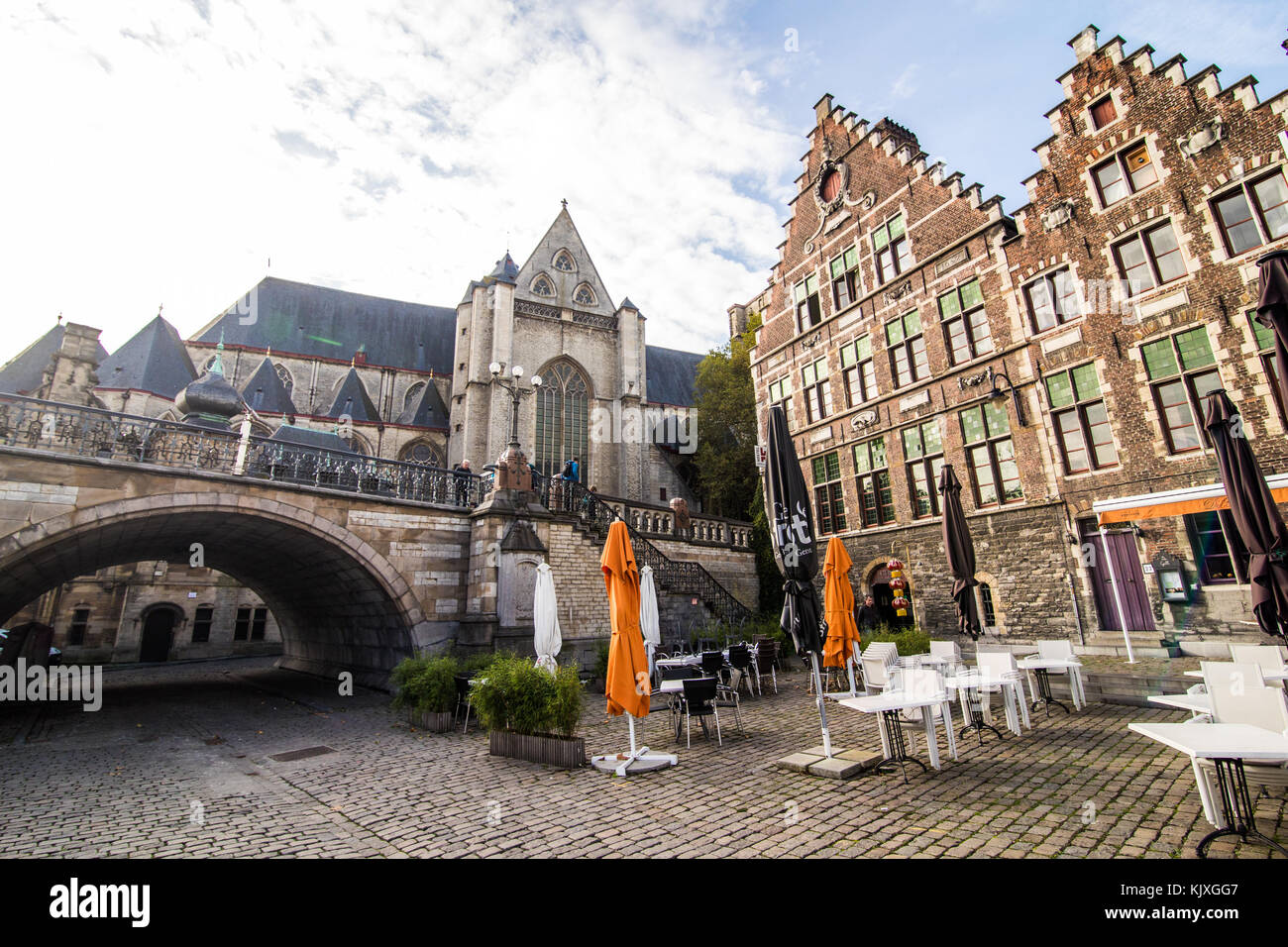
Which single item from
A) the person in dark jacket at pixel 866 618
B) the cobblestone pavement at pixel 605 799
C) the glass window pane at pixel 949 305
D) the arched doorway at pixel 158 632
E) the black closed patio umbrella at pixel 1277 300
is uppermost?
the glass window pane at pixel 949 305

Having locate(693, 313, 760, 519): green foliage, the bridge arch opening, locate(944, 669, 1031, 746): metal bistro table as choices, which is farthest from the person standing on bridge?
locate(693, 313, 760, 519): green foliage

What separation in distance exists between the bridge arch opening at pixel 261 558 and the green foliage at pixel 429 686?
7.95 feet

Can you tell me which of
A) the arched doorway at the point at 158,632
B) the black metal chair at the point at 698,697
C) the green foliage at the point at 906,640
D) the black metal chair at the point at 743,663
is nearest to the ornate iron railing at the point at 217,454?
the black metal chair at the point at 743,663

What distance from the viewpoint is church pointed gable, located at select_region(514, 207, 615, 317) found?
28516 mm

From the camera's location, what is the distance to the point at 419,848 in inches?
159

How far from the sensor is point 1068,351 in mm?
12695

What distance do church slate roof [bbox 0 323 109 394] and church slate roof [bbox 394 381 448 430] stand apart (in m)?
12.3

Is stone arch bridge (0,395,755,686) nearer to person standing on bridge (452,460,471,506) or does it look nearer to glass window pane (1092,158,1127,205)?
person standing on bridge (452,460,471,506)

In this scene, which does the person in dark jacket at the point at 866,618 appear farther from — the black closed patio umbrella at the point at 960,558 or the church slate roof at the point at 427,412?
the church slate roof at the point at 427,412

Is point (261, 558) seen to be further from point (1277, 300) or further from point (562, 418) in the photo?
point (1277, 300)

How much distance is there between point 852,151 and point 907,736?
17.9 meters

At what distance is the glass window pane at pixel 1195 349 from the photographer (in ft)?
35.1
